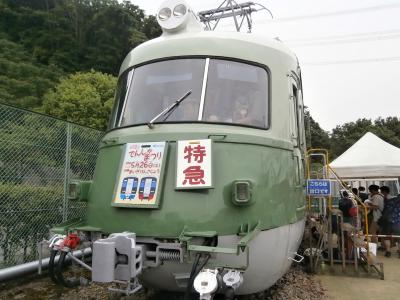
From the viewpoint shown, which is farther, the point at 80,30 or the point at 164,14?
the point at 80,30

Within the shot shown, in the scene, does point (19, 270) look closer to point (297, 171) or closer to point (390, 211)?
point (297, 171)

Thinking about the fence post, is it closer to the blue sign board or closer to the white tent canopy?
the blue sign board

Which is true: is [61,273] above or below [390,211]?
below

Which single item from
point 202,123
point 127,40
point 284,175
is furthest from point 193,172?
point 127,40

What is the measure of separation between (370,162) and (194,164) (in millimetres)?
8851

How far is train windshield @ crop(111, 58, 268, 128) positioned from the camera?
168 inches

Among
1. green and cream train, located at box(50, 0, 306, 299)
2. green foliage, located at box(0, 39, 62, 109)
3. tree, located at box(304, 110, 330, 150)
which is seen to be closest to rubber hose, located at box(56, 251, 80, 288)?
green and cream train, located at box(50, 0, 306, 299)

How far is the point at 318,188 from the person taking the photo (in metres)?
6.37

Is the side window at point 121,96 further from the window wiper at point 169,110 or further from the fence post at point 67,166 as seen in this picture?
the fence post at point 67,166

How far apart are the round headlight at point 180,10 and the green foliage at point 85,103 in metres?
13.0

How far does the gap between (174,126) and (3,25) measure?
40434 millimetres

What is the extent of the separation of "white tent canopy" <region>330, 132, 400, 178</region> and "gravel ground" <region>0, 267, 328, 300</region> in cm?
594

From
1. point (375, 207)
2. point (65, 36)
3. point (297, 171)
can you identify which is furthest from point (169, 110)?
point (65, 36)

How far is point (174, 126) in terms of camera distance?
414cm
